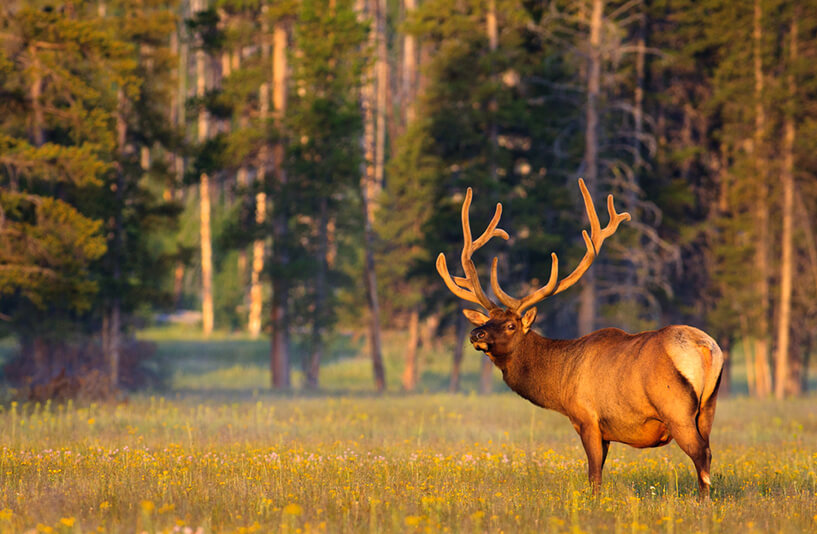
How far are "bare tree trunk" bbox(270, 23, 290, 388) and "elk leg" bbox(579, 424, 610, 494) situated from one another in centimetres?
1785

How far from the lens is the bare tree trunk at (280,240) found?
87.2 ft

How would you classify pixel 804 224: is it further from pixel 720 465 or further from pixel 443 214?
pixel 720 465

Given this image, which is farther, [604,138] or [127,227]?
[604,138]

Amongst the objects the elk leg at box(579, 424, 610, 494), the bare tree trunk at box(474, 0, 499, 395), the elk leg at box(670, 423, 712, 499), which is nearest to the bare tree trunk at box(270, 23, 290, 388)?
the bare tree trunk at box(474, 0, 499, 395)

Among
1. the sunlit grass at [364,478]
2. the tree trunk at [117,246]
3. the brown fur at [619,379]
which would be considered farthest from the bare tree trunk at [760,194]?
the brown fur at [619,379]

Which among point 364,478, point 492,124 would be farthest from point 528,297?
point 492,124

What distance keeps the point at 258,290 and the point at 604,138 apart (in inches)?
942

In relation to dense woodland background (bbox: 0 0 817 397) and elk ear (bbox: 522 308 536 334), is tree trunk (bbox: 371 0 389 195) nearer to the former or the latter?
dense woodland background (bbox: 0 0 817 397)

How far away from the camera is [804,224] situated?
28.6 meters

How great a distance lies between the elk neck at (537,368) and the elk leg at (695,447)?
56.8 inches

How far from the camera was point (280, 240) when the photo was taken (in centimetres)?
2661

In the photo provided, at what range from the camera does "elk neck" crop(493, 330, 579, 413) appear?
9508mm

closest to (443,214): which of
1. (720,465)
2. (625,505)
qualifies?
(720,465)

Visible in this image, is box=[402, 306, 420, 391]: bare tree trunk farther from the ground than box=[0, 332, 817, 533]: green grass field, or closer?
closer
